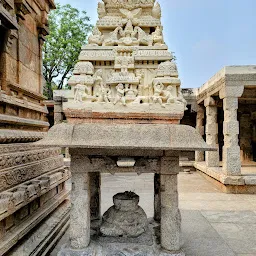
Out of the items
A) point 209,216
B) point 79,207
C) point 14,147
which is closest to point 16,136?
point 14,147

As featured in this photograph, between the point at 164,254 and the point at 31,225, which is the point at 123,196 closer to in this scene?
the point at 164,254

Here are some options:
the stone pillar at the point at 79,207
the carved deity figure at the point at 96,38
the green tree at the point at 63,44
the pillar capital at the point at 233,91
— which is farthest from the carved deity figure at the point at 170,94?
the green tree at the point at 63,44

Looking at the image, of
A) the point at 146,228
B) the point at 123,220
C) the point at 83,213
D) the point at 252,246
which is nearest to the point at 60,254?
the point at 83,213

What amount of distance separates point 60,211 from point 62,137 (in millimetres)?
2455

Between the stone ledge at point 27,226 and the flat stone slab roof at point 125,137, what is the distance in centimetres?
114

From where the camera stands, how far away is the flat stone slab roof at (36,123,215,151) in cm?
288

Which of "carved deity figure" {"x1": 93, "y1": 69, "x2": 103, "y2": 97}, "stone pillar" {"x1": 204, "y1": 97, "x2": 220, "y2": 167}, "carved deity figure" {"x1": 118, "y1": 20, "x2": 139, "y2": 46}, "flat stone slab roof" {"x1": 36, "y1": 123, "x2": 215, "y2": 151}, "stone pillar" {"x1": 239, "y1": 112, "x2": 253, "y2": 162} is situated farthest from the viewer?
"stone pillar" {"x1": 239, "y1": 112, "x2": 253, "y2": 162}

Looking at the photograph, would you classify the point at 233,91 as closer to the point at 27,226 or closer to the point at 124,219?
the point at 124,219

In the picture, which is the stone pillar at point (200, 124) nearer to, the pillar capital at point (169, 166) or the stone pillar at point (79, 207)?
the pillar capital at point (169, 166)

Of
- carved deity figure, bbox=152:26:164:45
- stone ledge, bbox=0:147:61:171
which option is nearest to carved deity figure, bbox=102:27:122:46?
carved deity figure, bbox=152:26:164:45

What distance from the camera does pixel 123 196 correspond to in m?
3.82

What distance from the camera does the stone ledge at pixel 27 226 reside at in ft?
9.74

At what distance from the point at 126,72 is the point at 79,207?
1.80 meters

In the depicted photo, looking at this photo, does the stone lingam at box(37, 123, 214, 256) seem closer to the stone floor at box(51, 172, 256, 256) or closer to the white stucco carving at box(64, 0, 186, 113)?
the white stucco carving at box(64, 0, 186, 113)
